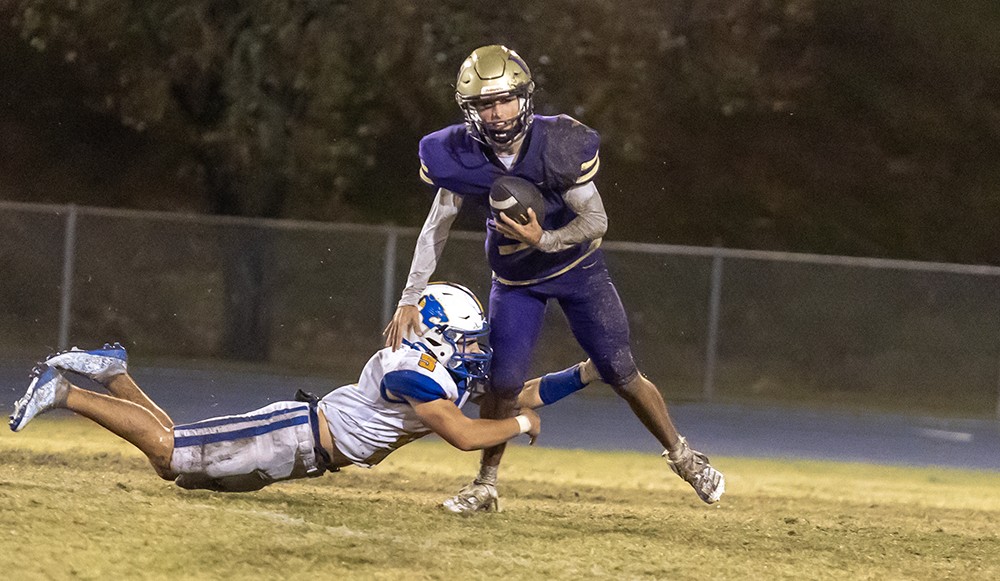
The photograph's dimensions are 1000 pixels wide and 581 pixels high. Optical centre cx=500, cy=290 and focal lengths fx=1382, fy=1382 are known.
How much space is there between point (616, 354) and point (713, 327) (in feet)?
23.9

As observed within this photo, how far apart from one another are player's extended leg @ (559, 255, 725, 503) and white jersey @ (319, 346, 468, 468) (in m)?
0.91

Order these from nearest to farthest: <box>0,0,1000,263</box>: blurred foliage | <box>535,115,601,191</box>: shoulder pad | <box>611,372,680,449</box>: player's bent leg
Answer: <box>535,115,601,191</box>: shoulder pad < <box>611,372,680,449</box>: player's bent leg < <box>0,0,1000,263</box>: blurred foliage

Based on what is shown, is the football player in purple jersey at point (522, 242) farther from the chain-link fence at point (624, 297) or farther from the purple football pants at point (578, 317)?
the chain-link fence at point (624, 297)

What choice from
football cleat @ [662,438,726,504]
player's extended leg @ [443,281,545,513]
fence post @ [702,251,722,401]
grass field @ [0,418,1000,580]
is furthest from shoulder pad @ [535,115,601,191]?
fence post @ [702,251,722,401]

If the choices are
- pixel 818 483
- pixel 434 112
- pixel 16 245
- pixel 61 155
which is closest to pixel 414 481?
pixel 818 483

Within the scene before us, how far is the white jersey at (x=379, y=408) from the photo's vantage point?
6.02 metres

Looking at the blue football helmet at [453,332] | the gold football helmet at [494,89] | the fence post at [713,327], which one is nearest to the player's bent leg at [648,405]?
the blue football helmet at [453,332]

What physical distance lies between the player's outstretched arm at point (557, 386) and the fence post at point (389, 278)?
6770 mm

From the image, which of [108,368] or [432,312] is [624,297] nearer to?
[432,312]

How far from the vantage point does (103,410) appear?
6.25m

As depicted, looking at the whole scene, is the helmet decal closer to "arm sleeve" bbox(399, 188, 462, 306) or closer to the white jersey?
the white jersey

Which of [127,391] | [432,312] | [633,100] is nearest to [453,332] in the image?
[432,312]

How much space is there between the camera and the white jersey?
602 centimetres

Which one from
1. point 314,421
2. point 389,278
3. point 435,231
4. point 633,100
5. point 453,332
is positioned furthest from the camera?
point 633,100
